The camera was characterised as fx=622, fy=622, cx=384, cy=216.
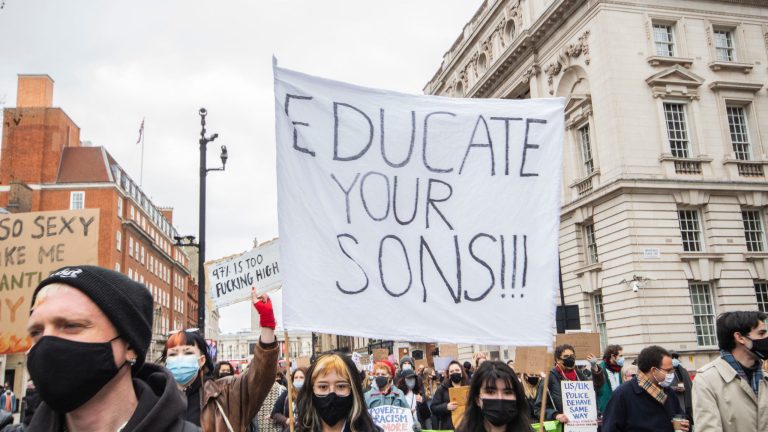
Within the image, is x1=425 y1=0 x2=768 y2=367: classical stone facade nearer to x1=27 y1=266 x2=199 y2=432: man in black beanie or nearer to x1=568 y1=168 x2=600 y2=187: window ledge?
x1=568 y1=168 x2=600 y2=187: window ledge

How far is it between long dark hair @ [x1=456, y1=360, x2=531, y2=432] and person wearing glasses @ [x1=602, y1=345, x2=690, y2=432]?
2.20 m

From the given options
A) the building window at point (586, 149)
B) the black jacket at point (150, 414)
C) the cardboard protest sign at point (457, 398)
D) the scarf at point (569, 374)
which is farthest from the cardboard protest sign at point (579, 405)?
the building window at point (586, 149)

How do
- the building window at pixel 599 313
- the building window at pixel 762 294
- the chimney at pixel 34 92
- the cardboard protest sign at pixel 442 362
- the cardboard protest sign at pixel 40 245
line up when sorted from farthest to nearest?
the chimney at pixel 34 92
the building window at pixel 599 313
the building window at pixel 762 294
the cardboard protest sign at pixel 442 362
the cardboard protest sign at pixel 40 245

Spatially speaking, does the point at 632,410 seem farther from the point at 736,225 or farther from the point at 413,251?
the point at 736,225

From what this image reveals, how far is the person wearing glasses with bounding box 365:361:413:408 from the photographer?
8.51 m

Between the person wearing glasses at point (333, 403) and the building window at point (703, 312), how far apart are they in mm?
25773

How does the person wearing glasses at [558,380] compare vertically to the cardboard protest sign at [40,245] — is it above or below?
below

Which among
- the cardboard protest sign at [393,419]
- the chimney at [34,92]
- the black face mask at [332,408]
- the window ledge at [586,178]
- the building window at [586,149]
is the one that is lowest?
the cardboard protest sign at [393,419]

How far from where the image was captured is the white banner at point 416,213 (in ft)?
14.7

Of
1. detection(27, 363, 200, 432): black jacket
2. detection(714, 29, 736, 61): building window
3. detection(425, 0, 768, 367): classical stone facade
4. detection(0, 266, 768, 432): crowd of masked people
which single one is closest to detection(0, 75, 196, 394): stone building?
detection(425, 0, 768, 367): classical stone facade

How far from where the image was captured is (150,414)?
1.95 metres

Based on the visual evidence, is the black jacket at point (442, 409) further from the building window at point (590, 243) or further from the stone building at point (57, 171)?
the stone building at point (57, 171)

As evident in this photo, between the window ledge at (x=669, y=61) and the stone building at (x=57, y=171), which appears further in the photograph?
the stone building at (x=57, y=171)

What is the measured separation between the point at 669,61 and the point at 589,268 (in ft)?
33.2
